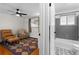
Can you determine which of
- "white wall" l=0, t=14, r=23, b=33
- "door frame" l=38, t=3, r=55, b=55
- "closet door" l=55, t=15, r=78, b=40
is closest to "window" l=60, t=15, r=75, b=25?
"closet door" l=55, t=15, r=78, b=40

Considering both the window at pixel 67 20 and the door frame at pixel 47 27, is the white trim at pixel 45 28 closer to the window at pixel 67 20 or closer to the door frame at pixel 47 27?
the door frame at pixel 47 27

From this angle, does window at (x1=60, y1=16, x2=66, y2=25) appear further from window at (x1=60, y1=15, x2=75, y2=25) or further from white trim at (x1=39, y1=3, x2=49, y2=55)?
white trim at (x1=39, y1=3, x2=49, y2=55)

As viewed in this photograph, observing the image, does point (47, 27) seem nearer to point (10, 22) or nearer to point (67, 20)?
point (67, 20)

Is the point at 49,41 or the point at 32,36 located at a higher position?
the point at 49,41

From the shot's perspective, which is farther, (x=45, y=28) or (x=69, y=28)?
(x=69, y=28)

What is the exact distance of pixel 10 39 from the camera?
14.4ft

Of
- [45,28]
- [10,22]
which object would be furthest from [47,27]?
[10,22]

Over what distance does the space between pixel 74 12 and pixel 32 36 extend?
4.23 meters

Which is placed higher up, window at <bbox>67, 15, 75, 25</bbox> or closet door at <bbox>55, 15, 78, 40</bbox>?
window at <bbox>67, 15, 75, 25</bbox>

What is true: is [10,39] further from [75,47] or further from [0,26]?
[75,47]

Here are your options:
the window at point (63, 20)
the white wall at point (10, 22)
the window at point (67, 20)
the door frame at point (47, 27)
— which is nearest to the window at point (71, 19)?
the window at point (67, 20)

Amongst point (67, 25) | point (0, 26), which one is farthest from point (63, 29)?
point (0, 26)

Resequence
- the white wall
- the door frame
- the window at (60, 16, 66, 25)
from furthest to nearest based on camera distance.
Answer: the white wall
the window at (60, 16, 66, 25)
the door frame
